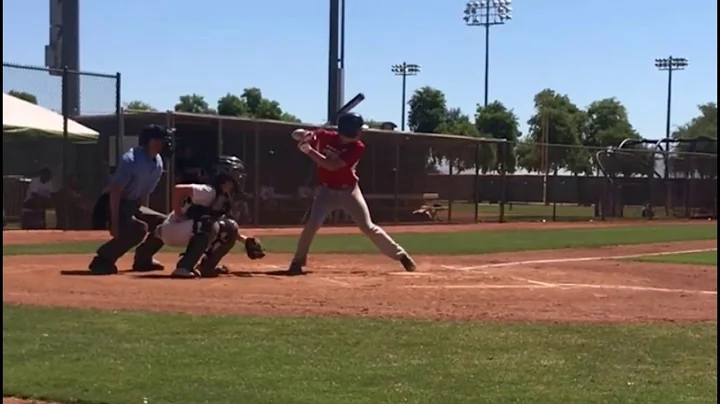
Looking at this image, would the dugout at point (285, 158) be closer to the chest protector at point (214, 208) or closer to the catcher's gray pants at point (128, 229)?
the catcher's gray pants at point (128, 229)

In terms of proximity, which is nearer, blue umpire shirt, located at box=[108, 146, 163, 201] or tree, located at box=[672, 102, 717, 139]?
blue umpire shirt, located at box=[108, 146, 163, 201]

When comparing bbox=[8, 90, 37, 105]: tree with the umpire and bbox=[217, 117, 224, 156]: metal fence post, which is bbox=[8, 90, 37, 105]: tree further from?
the umpire

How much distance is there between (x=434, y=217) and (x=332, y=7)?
707 cm

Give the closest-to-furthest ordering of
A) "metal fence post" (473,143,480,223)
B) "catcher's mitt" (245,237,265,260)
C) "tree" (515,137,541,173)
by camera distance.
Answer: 1. "catcher's mitt" (245,237,265,260)
2. "metal fence post" (473,143,480,223)
3. "tree" (515,137,541,173)

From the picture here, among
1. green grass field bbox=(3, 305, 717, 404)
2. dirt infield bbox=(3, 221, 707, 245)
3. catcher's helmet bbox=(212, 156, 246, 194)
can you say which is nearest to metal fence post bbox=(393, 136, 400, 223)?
dirt infield bbox=(3, 221, 707, 245)

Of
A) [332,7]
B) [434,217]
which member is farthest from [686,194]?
[332,7]

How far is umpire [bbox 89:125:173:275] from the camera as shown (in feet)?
37.6

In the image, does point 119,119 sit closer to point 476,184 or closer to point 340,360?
point 476,184

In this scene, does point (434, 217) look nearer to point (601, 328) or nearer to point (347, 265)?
point (347, 265)

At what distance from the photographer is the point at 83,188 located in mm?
22750

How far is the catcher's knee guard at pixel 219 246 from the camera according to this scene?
11617 mm

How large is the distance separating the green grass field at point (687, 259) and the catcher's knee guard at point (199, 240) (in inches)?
289

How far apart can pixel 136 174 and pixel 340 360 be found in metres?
5.55

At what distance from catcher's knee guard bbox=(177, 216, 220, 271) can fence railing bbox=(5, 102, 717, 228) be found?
11.4 m
